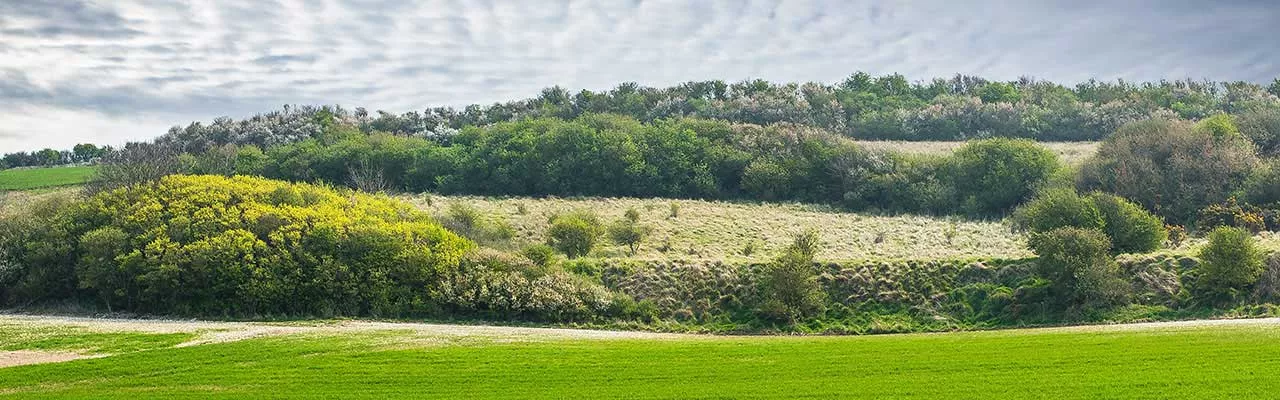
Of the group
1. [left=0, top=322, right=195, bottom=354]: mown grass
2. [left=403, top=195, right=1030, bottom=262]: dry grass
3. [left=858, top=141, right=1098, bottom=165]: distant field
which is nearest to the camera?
[left=0, top=322, right=195, bottom=354]: mown grass

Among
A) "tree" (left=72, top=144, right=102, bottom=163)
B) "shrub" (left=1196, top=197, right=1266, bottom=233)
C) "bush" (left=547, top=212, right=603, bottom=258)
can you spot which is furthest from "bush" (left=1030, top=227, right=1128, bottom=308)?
"tree" (left=72, top=144, right=102, bottom=163)

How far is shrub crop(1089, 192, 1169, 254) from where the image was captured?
5044 cm

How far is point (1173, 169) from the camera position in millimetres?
69500

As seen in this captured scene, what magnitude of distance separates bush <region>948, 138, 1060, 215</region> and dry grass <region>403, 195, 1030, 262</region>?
4990 millimetres

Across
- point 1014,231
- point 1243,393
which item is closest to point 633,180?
point 1014,231

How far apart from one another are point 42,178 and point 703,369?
99.3 m

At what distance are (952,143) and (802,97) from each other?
25.4 m

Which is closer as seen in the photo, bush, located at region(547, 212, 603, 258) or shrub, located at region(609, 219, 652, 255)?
bush, located at region(547, 212, 603, 258)

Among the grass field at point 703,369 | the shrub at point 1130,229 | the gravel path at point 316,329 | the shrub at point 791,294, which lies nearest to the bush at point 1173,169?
the shrub at point 1130,229

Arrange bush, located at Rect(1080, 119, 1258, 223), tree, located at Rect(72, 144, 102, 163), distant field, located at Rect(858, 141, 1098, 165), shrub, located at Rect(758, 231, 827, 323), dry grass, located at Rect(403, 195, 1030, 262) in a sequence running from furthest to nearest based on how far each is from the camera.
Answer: tree, located at Rect(72, 144, 102, 163), distant field, located at Rect(858, 141, 1098, 165), bush, located at Rect(1080, 119, 1258, 223), dry grass, located at Rect(403, 195, 1030, 262), shrub, located at Rect(758, 231, 827, 323)

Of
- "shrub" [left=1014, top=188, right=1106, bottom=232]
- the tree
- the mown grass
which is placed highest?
the tree

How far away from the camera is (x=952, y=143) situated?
10862 cm

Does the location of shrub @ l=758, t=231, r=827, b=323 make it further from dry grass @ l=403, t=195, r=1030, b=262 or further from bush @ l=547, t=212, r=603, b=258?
bush @ l=547, t=212, r=603, b=258

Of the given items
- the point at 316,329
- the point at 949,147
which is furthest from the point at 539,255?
the point at 949,147
